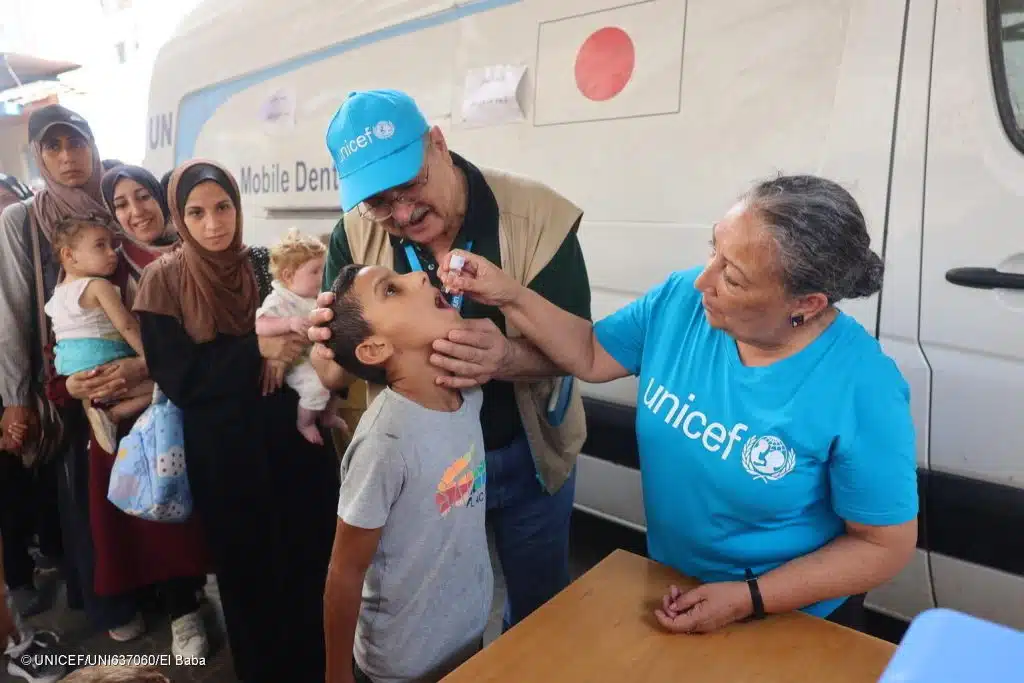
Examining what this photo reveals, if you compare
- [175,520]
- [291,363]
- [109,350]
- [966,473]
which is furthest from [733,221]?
[109,350]

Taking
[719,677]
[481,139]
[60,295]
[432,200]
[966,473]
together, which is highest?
[481,139]

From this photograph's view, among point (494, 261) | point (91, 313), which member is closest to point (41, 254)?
point (91, 313)

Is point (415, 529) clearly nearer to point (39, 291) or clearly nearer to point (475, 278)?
point (475, 278)

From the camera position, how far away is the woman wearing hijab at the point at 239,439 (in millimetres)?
1788

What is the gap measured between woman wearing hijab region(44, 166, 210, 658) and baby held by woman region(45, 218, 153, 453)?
54 mm

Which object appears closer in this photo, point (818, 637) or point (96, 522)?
point (818, 637)

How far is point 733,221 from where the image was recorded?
1.07 meters

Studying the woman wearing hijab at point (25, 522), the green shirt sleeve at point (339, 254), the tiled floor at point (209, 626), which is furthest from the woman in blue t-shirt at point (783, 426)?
the woman wearing hijab at point (25, 522)

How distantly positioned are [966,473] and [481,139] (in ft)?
5.82

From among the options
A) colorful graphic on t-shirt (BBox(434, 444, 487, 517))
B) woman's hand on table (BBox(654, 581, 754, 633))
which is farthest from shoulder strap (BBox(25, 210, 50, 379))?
woman's hand on table (BBox(654, 581, 754, 633))

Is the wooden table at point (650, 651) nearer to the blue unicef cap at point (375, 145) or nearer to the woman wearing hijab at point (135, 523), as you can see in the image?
the blue unicef cap at point (375, 145)

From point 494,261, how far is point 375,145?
1.22 ft

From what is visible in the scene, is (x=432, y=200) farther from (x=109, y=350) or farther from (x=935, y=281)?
(x=109, y=350)

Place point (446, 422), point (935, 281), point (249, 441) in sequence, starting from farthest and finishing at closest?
point (249, 441) < point (935, 281) < point (446, 422)
